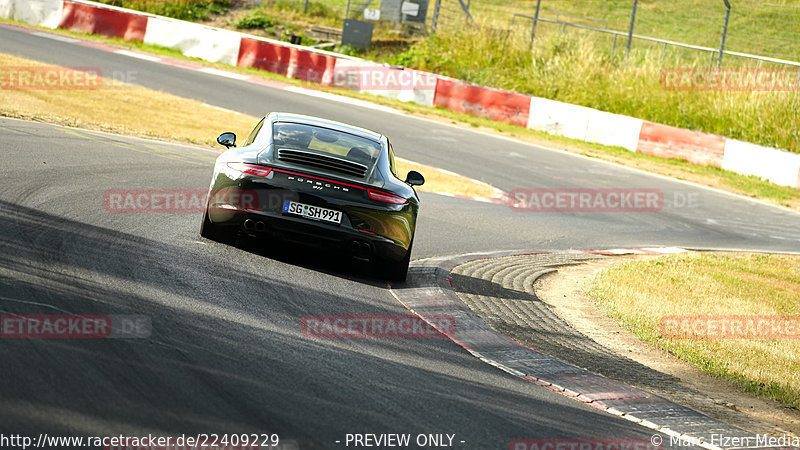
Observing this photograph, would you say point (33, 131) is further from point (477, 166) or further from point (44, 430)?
point (44, 430)

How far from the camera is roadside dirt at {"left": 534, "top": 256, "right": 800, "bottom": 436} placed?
6516mm

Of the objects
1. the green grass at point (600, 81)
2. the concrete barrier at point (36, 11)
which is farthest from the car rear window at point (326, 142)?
the concrete barrier at point (36, 11)

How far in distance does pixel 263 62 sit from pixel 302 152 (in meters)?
20.3

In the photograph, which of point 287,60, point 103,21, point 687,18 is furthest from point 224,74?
point 687,18

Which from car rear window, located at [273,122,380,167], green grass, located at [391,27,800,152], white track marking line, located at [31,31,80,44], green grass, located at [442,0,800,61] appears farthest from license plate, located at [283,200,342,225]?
green grass, located at [442,0,800,61]

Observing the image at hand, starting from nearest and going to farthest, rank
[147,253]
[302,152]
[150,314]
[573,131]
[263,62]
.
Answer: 1. [150,314]
2. [147,253]
3. [302,152]
4. [573,131]
5. [263,62]

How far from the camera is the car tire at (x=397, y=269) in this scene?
27.6 feet

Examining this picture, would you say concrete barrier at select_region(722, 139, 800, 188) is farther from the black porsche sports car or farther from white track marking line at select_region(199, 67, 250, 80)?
the black porsche sports car

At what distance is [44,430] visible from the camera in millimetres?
3900

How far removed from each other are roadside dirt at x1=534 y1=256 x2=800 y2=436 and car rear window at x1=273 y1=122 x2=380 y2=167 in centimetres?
235

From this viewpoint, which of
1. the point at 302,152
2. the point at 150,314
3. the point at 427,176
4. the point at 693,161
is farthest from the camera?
the point at 693,161

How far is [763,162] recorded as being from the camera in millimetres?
21359

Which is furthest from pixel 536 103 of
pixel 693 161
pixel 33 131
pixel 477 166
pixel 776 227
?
pixel 33 131

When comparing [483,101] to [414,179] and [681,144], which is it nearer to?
[681,144]
